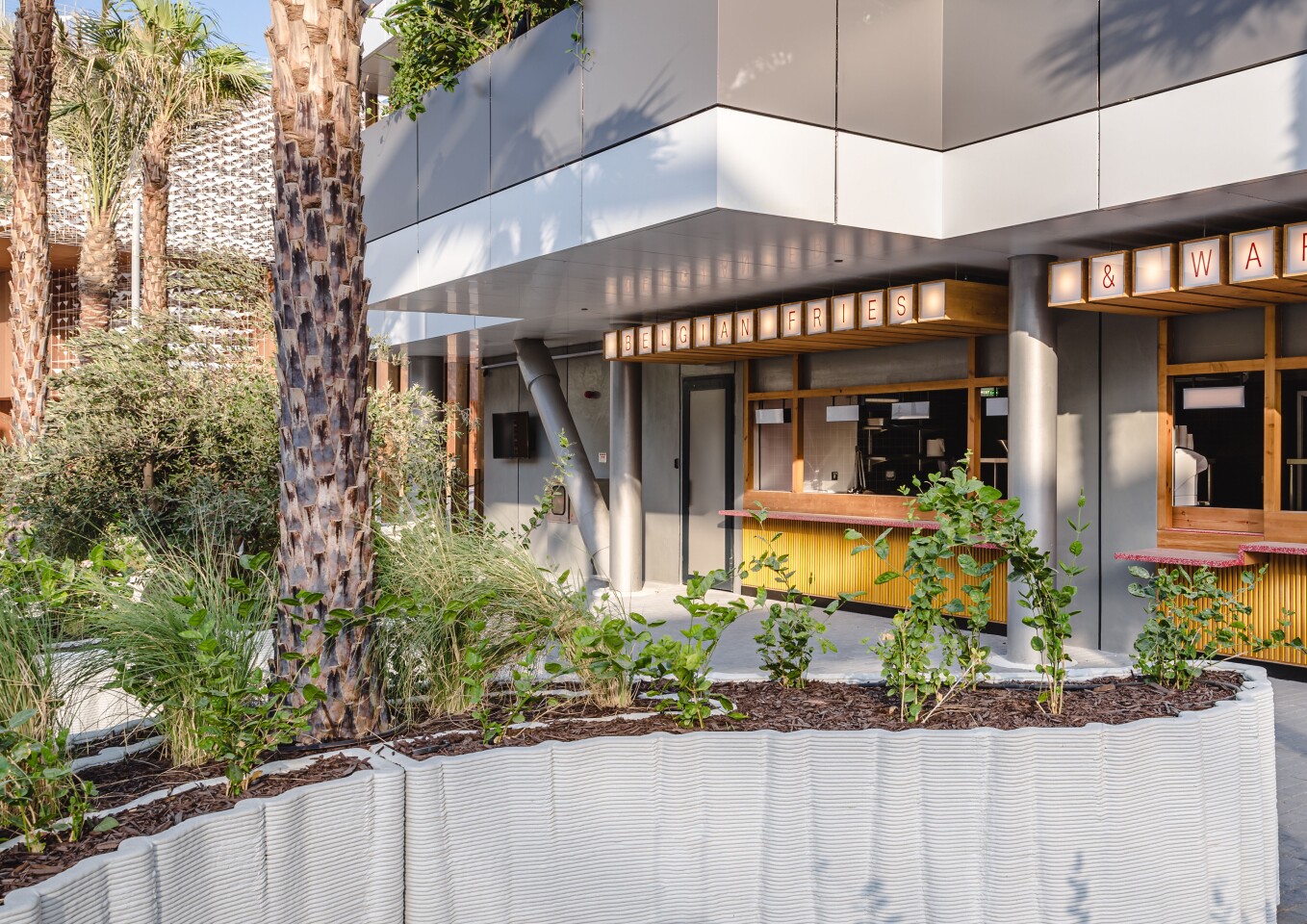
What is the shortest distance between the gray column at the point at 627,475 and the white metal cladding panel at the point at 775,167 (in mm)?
7036

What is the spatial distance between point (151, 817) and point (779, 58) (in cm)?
631

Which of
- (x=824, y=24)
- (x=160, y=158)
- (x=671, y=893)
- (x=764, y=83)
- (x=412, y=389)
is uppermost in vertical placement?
(x=160, y=158)

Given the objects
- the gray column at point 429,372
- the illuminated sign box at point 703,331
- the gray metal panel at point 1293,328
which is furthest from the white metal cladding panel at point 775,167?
the gray column at point 429,372

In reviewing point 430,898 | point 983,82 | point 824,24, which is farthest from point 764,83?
point 430,898

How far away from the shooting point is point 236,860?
10.1 feet

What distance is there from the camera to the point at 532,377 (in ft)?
51.6

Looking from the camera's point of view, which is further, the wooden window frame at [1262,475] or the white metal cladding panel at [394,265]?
the white metal cladding panel at [394,265]

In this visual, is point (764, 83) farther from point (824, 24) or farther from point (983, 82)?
point (983, 82)

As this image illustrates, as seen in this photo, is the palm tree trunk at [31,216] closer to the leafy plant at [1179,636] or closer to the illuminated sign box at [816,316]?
the illuminated sign box at [816,316]

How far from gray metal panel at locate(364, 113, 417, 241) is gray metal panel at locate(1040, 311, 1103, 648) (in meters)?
6.64

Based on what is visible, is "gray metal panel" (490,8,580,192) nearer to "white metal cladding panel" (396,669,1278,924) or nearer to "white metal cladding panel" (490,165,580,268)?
"white metal cladding panel" (490,165,580,268)

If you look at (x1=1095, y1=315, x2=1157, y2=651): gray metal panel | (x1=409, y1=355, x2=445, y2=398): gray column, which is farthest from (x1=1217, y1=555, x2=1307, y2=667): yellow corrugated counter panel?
(x1=409, y1=355, x2=445, y2=398): gray column

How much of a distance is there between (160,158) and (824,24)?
1146cm

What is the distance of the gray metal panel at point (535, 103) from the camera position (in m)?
9.12
